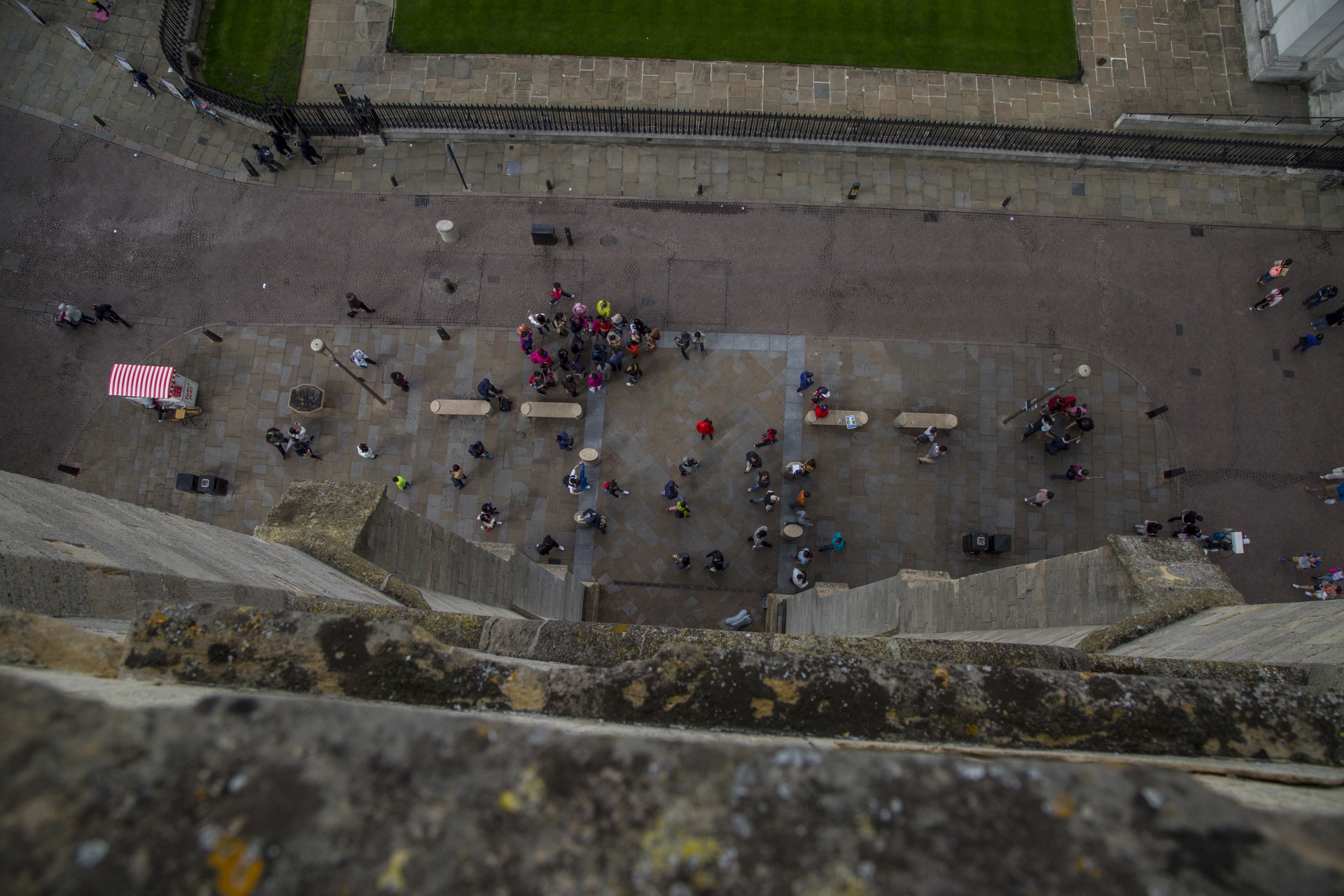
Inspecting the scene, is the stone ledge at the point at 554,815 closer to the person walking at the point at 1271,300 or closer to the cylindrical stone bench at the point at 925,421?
the cylindrical stone bench at the point at 925,421

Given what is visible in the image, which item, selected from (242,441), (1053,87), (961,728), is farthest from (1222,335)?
(242,441)

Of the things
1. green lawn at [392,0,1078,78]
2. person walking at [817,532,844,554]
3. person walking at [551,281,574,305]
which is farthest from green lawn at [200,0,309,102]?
person walking at [817,532,844,554]

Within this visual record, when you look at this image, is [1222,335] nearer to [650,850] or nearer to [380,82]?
[650,850]

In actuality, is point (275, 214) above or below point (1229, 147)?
below

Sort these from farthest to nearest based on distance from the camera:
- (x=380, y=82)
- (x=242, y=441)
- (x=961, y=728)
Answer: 1. (x=380, y=82)
2. (x=242, y=441)
3. (x=961, y=728)

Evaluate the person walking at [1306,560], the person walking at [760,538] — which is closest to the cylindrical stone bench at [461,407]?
the person walking at [760,538]

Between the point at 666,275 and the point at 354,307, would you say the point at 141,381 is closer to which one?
the point at 354,307
